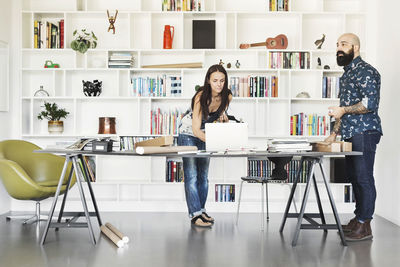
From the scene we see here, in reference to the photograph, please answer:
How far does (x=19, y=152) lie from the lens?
4.76 m

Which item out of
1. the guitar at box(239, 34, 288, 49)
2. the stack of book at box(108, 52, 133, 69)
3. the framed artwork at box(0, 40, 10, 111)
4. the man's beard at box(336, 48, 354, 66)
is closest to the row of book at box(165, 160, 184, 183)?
the stack of book at box(108, 52, 133, 69)

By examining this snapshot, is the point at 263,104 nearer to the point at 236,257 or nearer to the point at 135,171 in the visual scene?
the point at 135,171

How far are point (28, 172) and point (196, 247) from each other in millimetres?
2192

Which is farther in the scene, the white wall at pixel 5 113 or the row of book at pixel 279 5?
the row of book at pixel 279 5

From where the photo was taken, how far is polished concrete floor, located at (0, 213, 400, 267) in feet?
10.1

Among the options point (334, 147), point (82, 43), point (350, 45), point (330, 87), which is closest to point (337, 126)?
point (334, 147)

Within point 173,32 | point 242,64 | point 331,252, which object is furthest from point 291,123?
point 331,252

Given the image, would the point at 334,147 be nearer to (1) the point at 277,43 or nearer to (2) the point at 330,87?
(2) the point at 330,87

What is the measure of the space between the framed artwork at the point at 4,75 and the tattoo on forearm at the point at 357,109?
141 inches

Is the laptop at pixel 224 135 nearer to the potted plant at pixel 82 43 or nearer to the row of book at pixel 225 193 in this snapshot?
the row of book at pixel 225 193

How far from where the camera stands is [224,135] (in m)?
3.51

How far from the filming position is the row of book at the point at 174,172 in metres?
5.29

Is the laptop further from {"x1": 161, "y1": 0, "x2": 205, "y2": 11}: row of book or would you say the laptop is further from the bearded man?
{"x1": 161, "y1": 0, "x2": 205, "y2": 11}: row of book

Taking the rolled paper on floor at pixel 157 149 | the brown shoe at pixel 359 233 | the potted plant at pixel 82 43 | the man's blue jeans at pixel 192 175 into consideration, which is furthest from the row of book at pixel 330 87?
the potted plant at pixel 82 43
